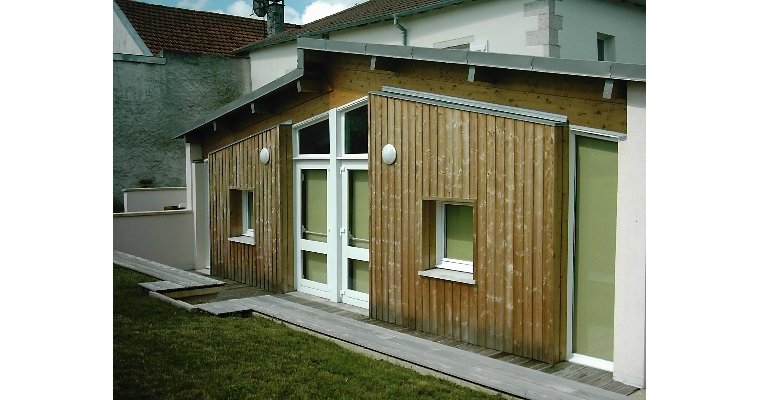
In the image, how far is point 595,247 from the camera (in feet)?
20.0

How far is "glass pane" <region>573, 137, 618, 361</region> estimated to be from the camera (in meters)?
5.98

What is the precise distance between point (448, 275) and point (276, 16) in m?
14.8

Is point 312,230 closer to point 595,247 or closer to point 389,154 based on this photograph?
point 389,154

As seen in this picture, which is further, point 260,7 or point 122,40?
point 260,7

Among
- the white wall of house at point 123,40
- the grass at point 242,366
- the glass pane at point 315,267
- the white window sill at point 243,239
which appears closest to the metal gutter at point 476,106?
the grass at point 242,366

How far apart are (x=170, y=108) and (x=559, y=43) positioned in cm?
873

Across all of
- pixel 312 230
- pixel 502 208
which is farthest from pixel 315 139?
pixel 502 208

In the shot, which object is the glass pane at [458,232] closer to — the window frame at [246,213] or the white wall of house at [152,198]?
the window frame at [246,213]

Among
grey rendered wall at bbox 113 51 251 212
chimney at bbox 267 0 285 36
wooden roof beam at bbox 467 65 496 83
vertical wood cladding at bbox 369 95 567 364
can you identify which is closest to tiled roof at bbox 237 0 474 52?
chimney at bbox 267 0 285 36

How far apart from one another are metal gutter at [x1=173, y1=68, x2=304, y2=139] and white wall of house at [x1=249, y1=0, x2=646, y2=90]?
427cm

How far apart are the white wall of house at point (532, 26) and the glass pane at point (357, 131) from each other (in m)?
4.02

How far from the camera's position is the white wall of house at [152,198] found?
14.6 m

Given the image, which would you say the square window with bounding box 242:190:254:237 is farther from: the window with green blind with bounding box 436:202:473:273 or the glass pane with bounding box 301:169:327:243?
the window with green blind with bounding box 436:202:473:273
